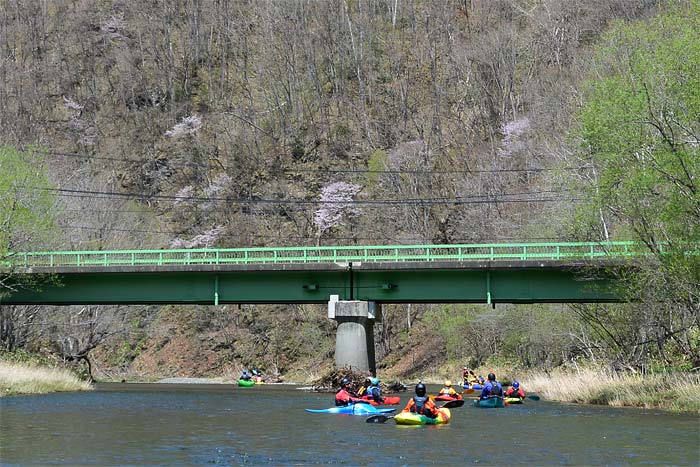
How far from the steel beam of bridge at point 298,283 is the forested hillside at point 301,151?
3.06 meters

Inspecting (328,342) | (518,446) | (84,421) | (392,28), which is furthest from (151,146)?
(518,446)

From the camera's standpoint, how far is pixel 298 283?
5991cm

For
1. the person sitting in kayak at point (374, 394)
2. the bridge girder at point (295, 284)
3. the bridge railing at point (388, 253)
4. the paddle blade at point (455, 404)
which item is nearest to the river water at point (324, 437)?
the paddle blade at point (455, 404)

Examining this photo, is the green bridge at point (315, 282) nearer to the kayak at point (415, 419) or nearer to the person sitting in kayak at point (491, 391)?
the person sitting in kayak at point (491, 391)

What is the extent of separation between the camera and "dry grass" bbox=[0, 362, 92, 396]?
51.2 metres

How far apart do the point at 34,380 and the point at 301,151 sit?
169 feet

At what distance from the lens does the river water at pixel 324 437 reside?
1021 inches

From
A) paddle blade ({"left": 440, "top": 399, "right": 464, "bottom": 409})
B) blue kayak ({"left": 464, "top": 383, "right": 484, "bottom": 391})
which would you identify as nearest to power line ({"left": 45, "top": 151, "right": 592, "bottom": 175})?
blue kayak ({"left": 464, "top": 383, "right": 484, "bottom": 391})

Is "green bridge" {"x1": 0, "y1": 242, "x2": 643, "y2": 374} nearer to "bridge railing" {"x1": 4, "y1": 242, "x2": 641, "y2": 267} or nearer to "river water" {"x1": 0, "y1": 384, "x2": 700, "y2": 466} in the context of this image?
"bridge railing" {"x1": 4, "y1": 242, "x2": 641, "y2": 267}

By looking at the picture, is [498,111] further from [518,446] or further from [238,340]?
[518,446]

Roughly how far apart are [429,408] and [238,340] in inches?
2127

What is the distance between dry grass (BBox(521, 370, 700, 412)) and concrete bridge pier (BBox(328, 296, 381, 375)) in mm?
11168

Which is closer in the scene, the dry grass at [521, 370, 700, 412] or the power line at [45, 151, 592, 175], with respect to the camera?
the dry grass at [521, 370, 700, 412]

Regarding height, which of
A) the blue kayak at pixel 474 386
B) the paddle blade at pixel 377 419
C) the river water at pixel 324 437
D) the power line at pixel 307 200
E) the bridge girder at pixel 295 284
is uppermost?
the power line at pixel 307 200
